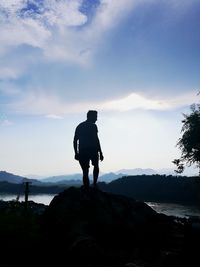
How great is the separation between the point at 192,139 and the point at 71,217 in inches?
1164

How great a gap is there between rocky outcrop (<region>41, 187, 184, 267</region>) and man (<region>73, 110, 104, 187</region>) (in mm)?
892

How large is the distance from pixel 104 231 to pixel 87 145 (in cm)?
331

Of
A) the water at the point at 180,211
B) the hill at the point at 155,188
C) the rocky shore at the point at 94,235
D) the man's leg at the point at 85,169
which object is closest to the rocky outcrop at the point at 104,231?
the rocky shore at the point at 94,235

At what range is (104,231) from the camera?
36.4ft

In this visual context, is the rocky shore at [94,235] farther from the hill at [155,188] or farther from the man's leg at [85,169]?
the hill at [155,188]

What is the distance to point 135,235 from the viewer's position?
11.6m

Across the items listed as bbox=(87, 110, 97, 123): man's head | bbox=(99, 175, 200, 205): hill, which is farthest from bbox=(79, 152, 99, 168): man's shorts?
bbox=(99, 175, 200, 205): hill

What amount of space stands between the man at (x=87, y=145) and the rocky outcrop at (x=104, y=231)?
892 millimetres

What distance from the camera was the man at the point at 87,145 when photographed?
12.9 m

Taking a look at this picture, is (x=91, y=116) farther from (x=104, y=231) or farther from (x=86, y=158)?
(x=104, y=231)

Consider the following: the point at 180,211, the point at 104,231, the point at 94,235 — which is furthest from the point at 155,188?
the point at 94,235

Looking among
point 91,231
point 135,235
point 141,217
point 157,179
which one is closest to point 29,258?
point 91,231

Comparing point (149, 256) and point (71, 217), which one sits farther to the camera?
point (71, 217)

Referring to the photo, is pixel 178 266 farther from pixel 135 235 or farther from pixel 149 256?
pixel 135 235
